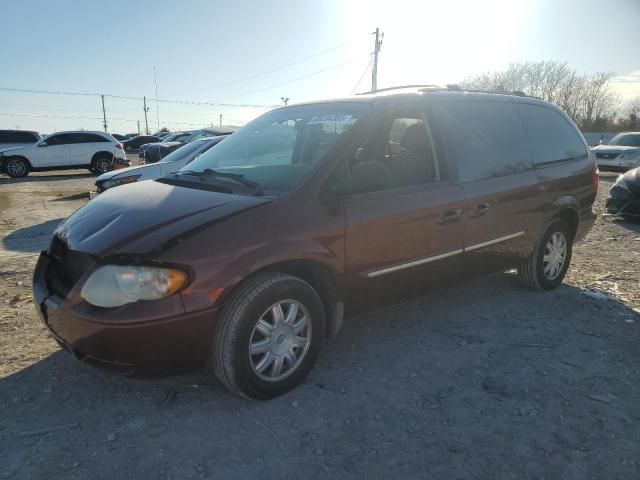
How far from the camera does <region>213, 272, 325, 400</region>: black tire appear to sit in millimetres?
2578

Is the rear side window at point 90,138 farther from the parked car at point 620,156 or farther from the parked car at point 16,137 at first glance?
Result: the parked car at point 620,156

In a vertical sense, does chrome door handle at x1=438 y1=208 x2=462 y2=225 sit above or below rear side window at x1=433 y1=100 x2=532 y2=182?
below

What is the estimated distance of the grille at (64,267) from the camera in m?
2.66

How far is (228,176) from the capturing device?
332 cm

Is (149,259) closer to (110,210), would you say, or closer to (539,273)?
(110,210)

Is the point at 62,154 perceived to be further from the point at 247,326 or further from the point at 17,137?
the point at 247,326

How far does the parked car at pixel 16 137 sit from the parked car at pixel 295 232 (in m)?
20.1

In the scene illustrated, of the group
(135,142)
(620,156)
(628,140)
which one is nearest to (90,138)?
(620,156)

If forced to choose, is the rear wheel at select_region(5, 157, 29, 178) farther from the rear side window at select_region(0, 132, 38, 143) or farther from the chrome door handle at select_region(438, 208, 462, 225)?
the chrome door handle at select_region(438, 208, 462, 225)

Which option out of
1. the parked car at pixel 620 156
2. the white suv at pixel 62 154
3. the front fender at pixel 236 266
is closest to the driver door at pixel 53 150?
the white suv at pixel 62 154

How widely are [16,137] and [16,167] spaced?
318 cm

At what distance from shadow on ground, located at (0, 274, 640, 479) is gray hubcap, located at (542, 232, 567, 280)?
103 centimetres

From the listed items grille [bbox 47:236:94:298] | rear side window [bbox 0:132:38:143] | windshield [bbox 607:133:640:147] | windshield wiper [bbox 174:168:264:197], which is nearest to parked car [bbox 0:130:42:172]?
rear side window [bbox 0:132:38:143]

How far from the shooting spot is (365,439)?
251 cm
